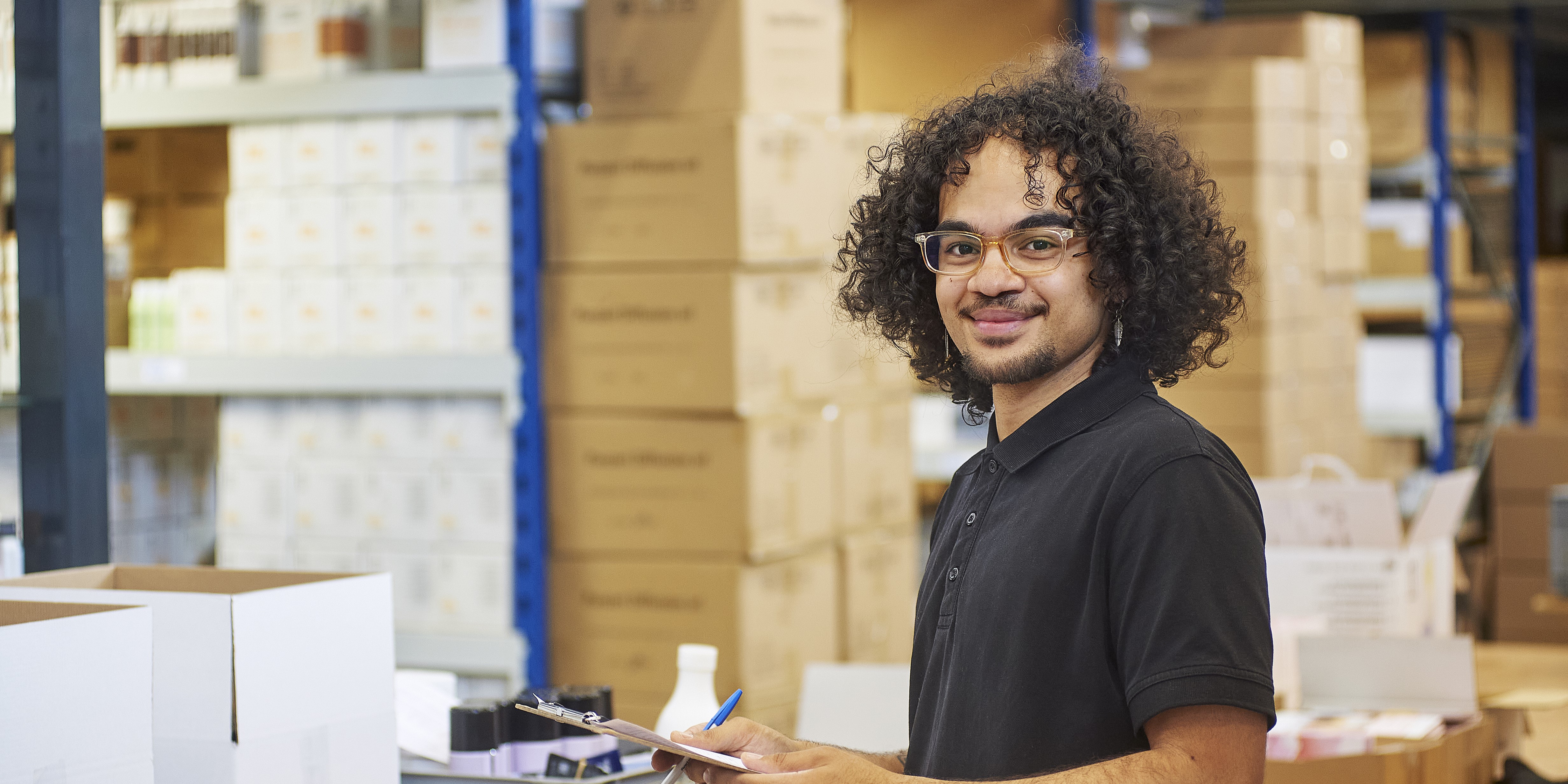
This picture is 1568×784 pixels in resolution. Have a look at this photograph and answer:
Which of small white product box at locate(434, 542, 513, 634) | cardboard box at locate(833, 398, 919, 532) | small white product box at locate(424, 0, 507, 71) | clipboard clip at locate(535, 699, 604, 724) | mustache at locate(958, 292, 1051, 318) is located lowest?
small white product box at locate(434, 542, 513, 634)

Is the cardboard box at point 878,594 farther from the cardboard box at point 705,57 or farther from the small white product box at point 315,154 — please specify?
the small white product box at point 315,154

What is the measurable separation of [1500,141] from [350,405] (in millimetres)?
5922

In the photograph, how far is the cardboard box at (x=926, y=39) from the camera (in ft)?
16.8

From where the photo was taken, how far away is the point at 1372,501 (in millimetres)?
4012

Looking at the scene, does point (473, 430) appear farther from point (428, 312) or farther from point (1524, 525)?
point (1524, 525)

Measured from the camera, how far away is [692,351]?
12.4 ft

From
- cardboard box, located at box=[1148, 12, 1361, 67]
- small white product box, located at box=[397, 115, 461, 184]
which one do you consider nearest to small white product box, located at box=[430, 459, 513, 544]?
small white product box, located at box=[397, 115, 461, 184]

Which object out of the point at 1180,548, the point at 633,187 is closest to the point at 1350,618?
the point at 633,187

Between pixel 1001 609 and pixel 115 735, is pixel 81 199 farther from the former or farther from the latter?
pixel 1001 609

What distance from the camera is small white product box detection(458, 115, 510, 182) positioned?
12.5ft

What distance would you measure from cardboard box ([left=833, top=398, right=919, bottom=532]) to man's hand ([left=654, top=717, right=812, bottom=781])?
2.45m

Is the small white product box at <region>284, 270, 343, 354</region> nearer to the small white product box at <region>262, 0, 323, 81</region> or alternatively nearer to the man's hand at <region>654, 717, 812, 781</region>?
the small white product box at <region>262, 0, 323, 81</region>

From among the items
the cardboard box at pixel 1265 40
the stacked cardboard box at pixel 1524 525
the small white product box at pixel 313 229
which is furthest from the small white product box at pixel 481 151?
the stacked cardboard box at pixel 1524 525

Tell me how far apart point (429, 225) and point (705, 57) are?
0.77m
